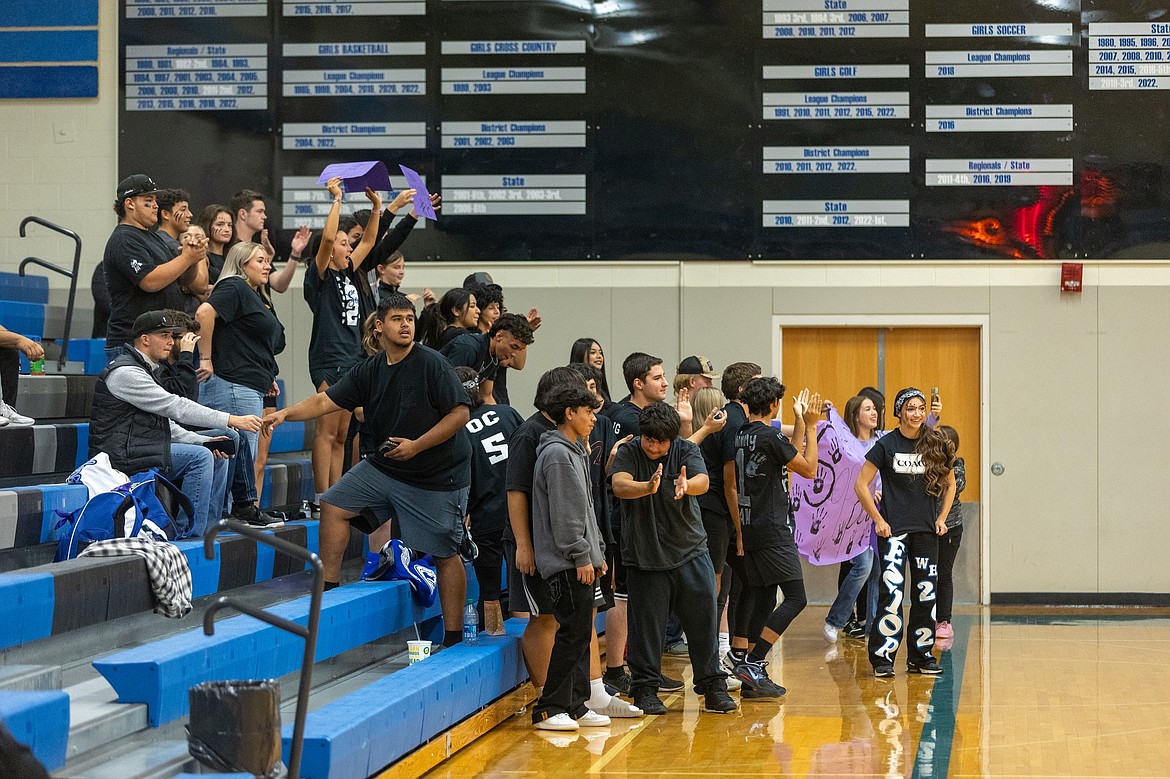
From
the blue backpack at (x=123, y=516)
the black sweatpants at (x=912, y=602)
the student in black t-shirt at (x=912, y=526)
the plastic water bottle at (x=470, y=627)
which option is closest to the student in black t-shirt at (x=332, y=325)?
the plastic water bottle at (x=470, y=627)

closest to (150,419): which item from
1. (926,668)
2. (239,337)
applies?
(239,337)

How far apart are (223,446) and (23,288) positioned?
463 cm

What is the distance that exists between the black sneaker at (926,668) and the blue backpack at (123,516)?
4.29 metres

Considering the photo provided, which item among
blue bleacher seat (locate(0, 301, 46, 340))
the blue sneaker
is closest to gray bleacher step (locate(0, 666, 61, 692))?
the blue sneaker

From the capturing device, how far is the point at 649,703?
685 centimetres

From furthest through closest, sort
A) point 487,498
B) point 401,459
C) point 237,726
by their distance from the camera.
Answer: point 487,498 < point 401,459 < point 237,726

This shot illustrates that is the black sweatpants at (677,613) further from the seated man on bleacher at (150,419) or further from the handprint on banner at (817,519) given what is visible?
the handprint on banner at (817,519)

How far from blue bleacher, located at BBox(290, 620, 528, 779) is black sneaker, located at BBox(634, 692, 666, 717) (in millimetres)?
629

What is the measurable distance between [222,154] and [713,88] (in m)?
3.97

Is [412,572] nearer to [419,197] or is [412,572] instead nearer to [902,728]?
[902,728]

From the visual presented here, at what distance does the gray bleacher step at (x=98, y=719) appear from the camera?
4.35 meters

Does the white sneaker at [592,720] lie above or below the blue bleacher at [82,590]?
below

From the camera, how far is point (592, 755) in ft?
19.6

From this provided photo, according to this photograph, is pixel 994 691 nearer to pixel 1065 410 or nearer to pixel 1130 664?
pixel 1130 664
